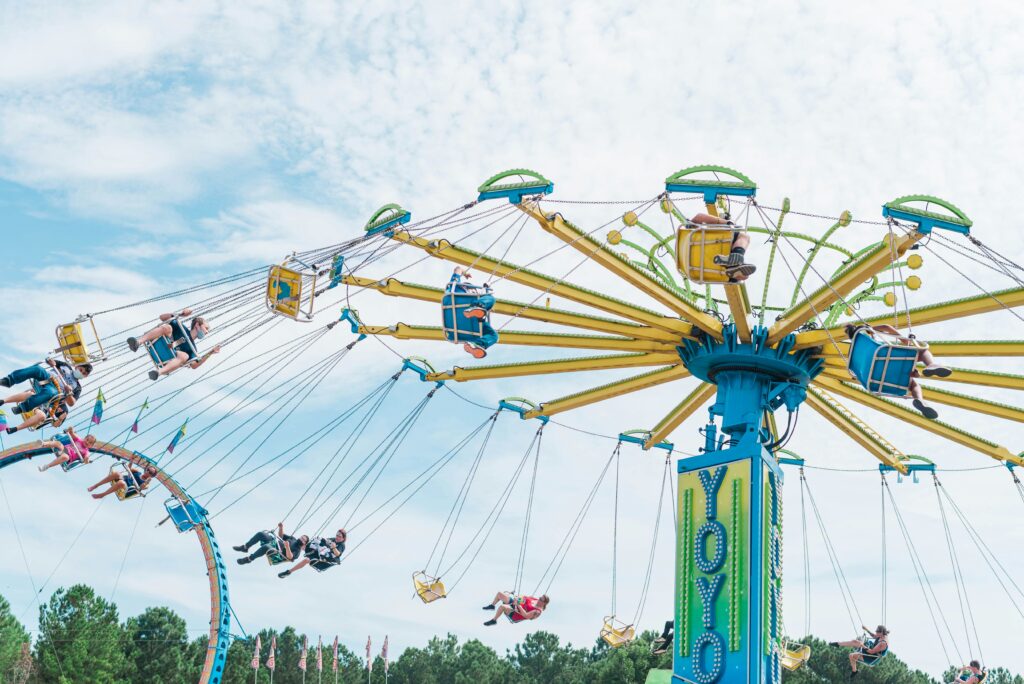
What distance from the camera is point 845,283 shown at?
→ 59.6ft

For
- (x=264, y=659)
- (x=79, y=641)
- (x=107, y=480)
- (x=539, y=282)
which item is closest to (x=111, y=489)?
(x=107, y=480)

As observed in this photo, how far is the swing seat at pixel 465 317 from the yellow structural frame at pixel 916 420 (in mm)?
7664

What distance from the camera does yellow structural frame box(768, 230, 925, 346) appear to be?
16844 mm

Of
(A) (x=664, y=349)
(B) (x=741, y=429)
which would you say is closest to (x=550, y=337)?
(A) (x=664, y=349)

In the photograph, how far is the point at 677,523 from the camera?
20062mm

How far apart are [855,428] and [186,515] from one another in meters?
13.7

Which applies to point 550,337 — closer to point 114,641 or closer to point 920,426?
point 920,426

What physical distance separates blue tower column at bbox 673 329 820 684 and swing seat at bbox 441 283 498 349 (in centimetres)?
491

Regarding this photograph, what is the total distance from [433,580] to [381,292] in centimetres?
603

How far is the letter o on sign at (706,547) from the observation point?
750 inches

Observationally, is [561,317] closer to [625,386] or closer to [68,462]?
[625,386]

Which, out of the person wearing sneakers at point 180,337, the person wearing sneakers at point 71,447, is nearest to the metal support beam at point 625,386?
the person wearing sneakers at point 180,337

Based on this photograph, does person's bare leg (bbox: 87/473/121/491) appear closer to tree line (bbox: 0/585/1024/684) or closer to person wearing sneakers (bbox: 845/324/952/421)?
person wearing sneakers (bbox: 845/324/952/421)

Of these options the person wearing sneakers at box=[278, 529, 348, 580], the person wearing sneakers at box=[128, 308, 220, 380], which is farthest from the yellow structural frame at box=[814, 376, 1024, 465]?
the person wearing sneakers at box=[128, 308, 220, 380]
